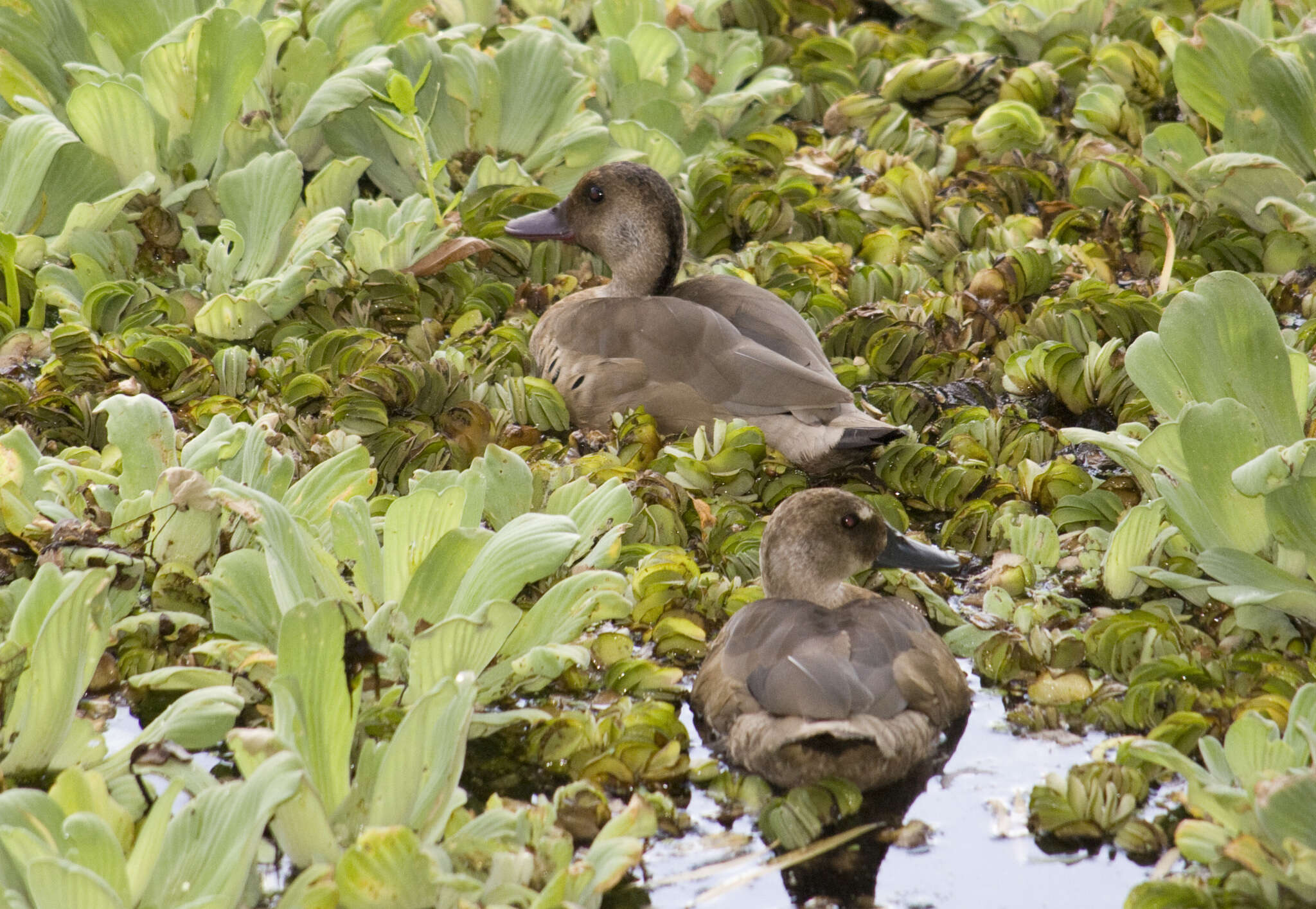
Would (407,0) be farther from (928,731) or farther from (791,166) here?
(928,731)

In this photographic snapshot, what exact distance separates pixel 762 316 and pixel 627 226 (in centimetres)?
79

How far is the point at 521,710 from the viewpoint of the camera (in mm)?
3426

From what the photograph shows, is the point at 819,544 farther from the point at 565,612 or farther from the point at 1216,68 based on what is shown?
the point at 1216,68

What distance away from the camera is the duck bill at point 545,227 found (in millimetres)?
5848

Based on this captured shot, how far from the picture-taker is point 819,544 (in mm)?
3840

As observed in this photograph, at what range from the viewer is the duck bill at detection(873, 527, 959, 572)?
13.2 feet

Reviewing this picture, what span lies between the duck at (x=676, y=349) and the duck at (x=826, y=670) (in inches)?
33.1

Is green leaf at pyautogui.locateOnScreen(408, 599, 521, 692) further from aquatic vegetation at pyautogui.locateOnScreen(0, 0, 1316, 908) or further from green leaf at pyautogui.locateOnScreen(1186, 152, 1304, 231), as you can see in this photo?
green leaf at pyautogui.locateOnScreen(1186, 152, 1304, 231)

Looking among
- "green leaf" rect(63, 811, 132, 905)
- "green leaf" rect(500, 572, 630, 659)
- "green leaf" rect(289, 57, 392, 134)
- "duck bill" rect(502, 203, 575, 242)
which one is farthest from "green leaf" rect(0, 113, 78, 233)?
"green leaf" rect(63, 811, 132, 905)

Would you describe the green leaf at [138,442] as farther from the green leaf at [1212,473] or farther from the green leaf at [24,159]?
the green leaf at [1212,473]

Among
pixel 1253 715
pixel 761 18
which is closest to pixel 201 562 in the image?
pixel 1253 715

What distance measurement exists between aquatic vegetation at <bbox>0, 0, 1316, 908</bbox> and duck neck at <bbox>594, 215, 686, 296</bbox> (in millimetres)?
Result: 477

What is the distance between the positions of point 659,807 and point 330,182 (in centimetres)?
344

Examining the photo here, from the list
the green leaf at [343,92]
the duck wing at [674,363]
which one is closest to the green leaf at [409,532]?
the duck wing at [674,363]
